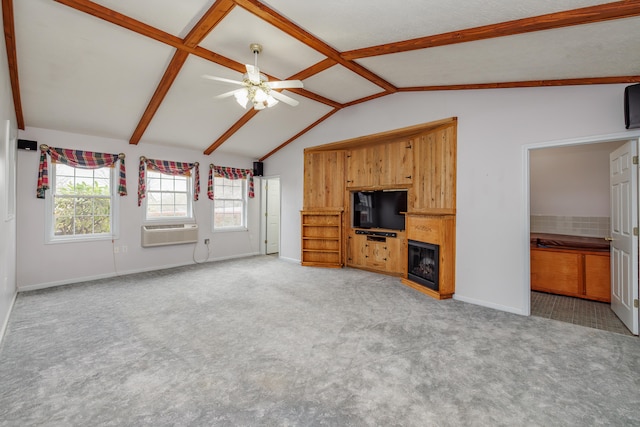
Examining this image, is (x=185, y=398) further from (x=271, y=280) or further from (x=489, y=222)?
(x=489, y=222)

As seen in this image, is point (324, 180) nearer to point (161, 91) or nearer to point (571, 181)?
point (161, 91)

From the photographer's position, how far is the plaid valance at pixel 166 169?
207 inches

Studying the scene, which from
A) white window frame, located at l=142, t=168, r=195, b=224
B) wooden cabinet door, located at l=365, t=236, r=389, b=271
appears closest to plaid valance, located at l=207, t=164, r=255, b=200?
white window frame, located at l=142, t=168, r=195, b=224

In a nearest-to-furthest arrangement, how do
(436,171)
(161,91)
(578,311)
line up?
(578,311) → (161,91) → (436,171)

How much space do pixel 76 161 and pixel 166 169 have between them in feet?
4.39

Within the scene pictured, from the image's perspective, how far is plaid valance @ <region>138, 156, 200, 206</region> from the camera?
17.3ft

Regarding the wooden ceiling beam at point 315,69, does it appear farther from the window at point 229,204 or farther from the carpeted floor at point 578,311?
the carpeted floor at point 578,311

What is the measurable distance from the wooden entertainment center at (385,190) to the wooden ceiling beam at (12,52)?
425 cm

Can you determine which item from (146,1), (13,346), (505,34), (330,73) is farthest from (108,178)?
(505,34)

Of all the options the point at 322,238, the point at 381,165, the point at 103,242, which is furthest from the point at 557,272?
the point at 103,242

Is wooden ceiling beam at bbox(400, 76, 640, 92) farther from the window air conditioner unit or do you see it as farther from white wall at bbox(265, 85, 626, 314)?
the window air conditioner unit

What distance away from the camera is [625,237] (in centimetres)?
298

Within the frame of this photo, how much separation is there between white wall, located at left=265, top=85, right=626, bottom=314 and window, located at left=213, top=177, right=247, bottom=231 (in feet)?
14.3

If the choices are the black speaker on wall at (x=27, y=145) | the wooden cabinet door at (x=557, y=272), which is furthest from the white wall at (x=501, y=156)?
the black speaker on wall at (x=27, y=145)
